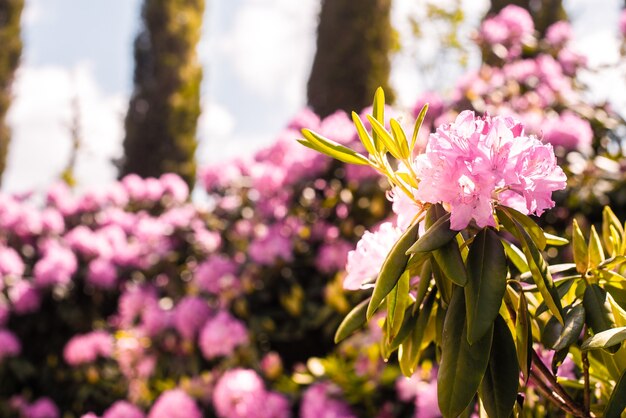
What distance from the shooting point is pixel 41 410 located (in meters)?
3.49

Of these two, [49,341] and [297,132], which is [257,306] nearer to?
[297,132]

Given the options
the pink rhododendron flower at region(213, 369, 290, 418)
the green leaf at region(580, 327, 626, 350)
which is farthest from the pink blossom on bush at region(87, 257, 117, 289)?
the green leaf at region(580, 327, 626, 350)

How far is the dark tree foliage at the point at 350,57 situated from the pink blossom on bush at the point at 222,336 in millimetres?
5379

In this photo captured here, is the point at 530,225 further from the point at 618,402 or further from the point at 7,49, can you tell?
the point at 7,49

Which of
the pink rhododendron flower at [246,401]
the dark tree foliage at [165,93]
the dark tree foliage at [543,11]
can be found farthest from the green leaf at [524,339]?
the dark tree foliage at [165,93]

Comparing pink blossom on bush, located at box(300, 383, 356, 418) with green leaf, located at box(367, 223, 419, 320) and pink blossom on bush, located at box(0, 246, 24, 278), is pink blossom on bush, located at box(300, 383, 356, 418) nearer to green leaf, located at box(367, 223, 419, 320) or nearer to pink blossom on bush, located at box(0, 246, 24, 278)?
green leaf, located at box(367, 223, 419, 320)

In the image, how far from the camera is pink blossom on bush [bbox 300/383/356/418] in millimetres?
2043

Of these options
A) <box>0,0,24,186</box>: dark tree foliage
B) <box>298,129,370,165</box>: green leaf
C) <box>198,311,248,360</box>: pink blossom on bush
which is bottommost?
<box>0,0,24,186</box>: dark tree foliage

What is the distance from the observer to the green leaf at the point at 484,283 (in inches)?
A: 31.7

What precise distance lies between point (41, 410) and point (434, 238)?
3.19 metres

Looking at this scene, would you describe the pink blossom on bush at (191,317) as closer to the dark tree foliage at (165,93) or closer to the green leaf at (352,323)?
the green leaf at (352,323)

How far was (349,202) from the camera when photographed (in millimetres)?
3174

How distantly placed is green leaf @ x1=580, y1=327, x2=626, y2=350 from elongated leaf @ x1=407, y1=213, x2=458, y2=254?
215 mm

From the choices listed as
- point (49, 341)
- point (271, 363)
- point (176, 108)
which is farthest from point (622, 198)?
point (176, 108)
